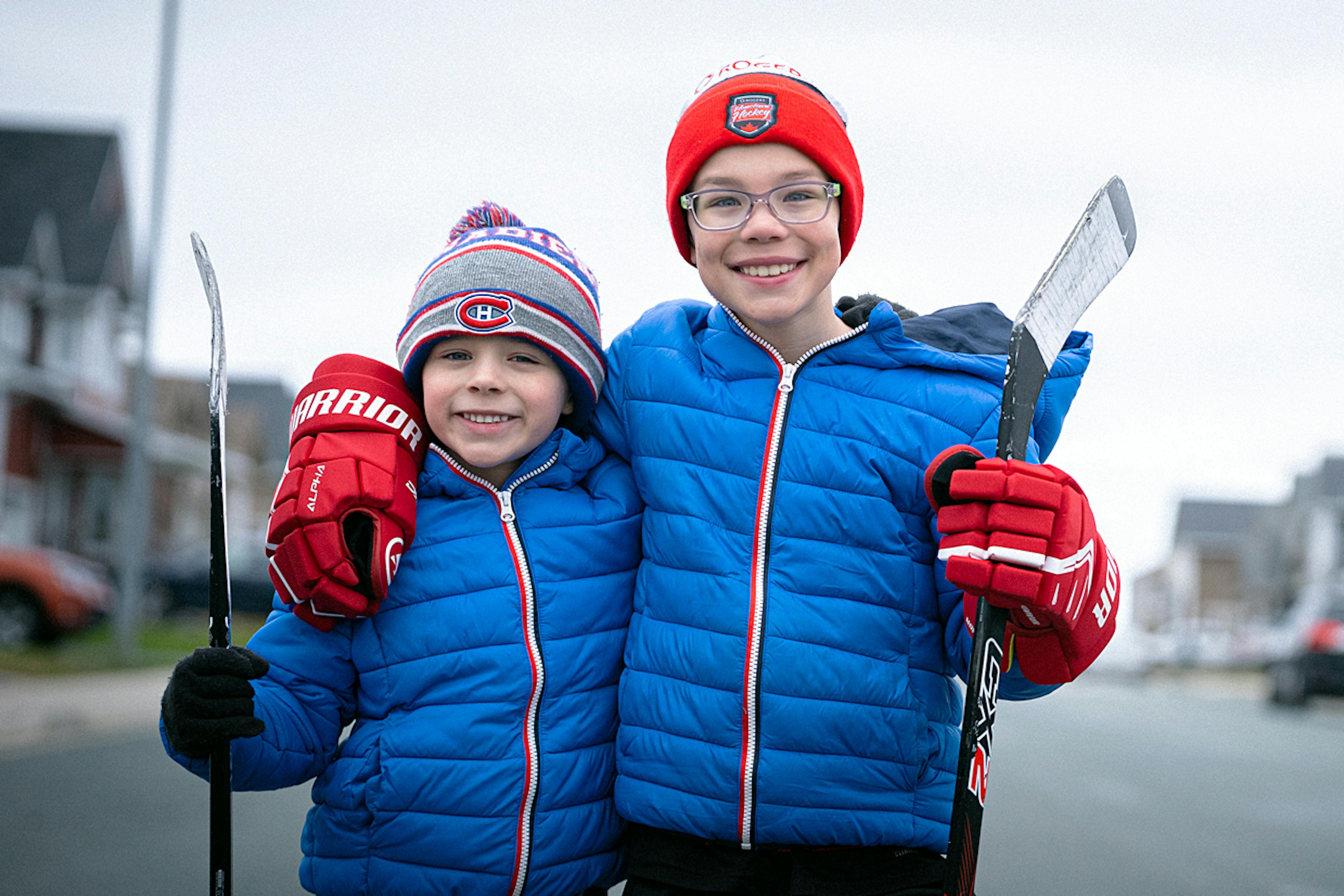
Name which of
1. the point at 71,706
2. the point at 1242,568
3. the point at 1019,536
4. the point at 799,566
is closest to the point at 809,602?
the point at 799,566

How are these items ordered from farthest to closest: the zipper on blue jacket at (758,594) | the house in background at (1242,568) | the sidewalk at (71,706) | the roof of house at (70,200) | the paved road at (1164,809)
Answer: the house in background at (1242,568) < the roof of house at (70,200) < the sidewalk at (71,706) < the paved road at (1164,809) < the zipper on blue jacket at (758,594)

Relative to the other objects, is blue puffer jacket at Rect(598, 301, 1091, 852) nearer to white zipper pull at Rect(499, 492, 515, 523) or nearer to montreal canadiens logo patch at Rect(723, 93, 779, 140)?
white zipper pull at Rect(499, 492, 515, 523)

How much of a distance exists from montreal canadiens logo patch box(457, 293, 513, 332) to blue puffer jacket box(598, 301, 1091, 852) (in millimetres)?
388

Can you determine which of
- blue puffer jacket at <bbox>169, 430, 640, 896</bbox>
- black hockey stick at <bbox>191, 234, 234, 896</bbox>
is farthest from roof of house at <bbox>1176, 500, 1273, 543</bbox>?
black hockey stick at <bbox>191, 234, 234, 896</bbox>

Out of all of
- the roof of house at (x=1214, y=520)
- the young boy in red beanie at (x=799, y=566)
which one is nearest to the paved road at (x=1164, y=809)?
the young boy in red beanie at (x=799, y=566)

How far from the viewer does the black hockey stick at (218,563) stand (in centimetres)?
226

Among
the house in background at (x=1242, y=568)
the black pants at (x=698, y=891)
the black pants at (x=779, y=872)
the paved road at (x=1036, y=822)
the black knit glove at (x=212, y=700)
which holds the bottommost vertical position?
the house in background at (x=1242, y=568)

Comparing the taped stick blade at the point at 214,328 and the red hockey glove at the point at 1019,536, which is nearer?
the red hockey glove at the point at 1019,536

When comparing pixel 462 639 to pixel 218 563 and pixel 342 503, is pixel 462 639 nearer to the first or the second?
pixel 342 503

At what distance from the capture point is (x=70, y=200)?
1041 inches

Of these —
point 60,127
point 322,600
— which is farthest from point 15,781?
point 60,127

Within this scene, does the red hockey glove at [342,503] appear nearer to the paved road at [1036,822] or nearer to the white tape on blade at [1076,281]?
the white tape on blade at [1076,281]

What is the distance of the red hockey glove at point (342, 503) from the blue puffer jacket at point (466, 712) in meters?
0.09

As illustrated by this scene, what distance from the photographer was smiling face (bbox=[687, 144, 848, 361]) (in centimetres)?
234
